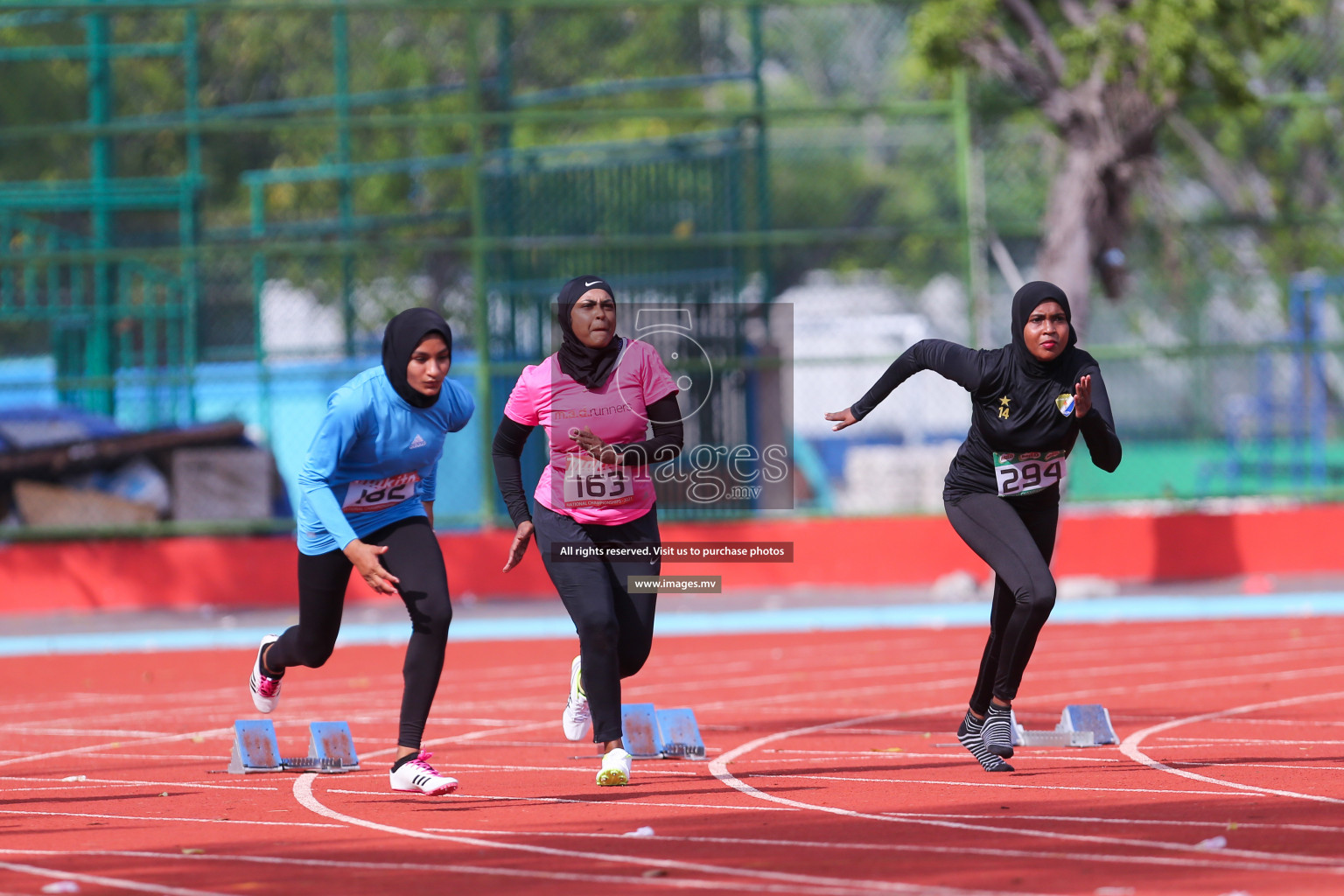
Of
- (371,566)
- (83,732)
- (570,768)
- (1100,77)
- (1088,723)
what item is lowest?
(83,732)

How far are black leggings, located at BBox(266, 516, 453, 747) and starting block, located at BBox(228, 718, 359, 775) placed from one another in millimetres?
589

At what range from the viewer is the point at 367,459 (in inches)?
301

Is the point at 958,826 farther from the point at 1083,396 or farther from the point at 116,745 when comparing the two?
the point at 116,745

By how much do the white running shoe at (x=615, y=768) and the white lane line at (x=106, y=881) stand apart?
2280 millimetres

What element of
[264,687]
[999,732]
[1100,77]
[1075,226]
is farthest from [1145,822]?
[1100,77]

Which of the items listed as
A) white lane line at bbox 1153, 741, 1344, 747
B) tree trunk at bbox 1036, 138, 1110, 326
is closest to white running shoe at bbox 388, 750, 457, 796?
white lane line at bbox 1153, 741, 1344, 747

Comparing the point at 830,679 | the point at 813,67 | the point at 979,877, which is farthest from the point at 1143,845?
the point at 813,67

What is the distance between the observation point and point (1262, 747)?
8719 millimetres

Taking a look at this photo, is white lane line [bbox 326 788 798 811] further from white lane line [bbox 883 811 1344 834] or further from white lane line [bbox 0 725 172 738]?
white lane line [bbox 0 725 172 738]

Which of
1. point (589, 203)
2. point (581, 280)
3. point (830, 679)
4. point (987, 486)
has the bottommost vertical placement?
point (830, 679)

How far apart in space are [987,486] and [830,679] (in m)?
4.38

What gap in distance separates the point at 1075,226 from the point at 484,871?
12.7 meters

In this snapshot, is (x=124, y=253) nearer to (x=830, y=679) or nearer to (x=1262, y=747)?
(x=830, y=679)

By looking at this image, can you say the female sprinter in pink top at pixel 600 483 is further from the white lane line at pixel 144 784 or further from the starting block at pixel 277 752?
the white lane line at pixel 144 784
